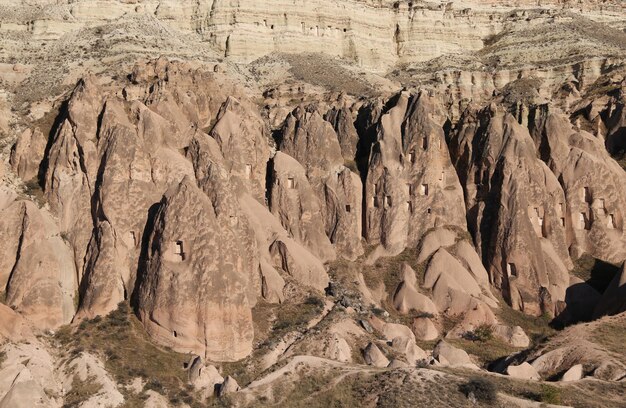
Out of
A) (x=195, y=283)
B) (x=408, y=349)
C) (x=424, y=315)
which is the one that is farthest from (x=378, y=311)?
(x=195, y=283)

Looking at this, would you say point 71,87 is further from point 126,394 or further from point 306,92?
point 126,394

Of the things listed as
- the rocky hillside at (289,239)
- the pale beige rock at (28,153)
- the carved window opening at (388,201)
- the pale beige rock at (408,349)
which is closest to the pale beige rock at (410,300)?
the rocky hillside at (289,239)

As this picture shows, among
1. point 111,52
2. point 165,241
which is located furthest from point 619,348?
point 111,52

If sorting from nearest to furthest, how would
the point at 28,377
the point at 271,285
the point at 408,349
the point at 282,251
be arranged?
1. the point at 28,377
2. the point at 408,349
3. the point at 271,285
4. the point at 282,251

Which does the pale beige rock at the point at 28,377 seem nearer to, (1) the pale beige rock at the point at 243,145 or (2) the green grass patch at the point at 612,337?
(1) the pale beige rock at the point at 243,145

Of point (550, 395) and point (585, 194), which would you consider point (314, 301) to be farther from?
point (585, 194)

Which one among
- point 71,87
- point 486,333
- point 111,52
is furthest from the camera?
point 111,52
